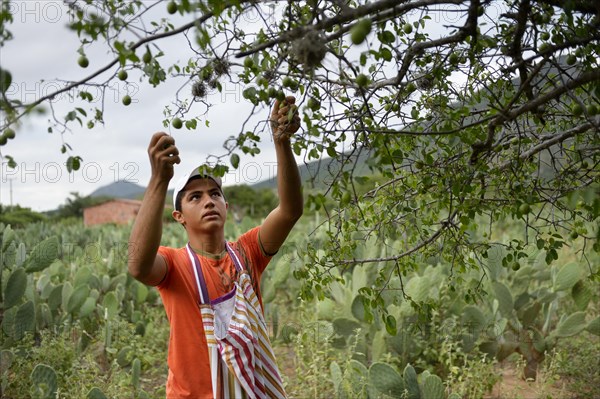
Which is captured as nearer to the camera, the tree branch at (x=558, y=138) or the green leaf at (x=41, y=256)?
the tree branch at (x=558, y=138)

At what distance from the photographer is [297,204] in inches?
89.5

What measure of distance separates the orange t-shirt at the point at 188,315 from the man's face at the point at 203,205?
114 millimetres

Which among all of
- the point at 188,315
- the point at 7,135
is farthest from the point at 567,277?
the point at 7,135

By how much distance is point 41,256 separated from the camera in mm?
4793

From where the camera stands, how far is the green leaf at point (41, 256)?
15.6ft

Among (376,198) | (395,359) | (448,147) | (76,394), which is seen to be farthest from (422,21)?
(76,394)

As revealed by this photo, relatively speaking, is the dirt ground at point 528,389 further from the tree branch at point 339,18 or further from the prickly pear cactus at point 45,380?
the tree branch at point 339,18

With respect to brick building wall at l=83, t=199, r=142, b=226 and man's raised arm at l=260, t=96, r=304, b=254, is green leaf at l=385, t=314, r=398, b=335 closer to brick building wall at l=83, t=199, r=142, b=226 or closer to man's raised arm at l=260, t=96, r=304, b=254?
man's raised arm at l=260, t=96, r=304, b=254

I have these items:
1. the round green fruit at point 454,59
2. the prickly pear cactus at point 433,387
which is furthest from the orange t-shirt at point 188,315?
the prickly pear cactus at point 433,387

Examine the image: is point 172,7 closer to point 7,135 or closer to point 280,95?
point 280,95

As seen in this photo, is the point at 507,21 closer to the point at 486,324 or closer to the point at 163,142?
the point at 163,142

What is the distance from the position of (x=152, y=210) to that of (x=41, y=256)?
10.4 feet

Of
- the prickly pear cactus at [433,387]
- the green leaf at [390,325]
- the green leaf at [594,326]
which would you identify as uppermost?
the green leaf at [390,325]

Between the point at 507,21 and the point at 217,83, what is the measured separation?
969mm
